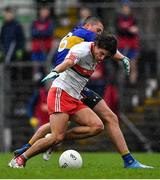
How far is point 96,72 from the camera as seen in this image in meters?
23.6

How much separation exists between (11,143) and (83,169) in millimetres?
10668

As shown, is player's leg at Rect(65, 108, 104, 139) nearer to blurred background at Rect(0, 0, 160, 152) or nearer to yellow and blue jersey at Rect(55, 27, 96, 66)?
yellow and blue jersey at Rect(55, 27, 96, 66)

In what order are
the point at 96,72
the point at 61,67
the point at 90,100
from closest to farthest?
the point at 61,67, the point at 90,100, the point at 96,72

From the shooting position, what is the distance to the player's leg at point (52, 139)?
13680 millimetres

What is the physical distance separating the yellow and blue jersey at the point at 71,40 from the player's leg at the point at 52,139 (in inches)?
41.9

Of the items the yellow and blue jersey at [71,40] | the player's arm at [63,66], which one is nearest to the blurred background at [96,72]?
the yellow and blue jersey at [71,40]

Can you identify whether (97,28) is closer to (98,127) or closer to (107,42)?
(107,42)

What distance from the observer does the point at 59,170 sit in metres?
13.5

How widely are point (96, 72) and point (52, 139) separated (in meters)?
10.0

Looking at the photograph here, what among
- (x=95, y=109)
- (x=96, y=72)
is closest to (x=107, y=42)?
(x=95, y=109)

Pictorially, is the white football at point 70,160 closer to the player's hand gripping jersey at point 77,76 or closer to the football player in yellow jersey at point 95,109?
the football player in yellow jersey at point 95,109

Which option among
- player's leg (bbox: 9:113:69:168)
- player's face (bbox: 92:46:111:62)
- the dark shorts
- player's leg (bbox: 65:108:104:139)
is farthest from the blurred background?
player's face (bbox: 92:46:111:62)

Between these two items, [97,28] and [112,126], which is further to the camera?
[97,28]

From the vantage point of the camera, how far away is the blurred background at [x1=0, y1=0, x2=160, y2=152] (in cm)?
2353
